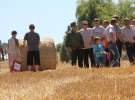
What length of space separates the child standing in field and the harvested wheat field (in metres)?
3.51

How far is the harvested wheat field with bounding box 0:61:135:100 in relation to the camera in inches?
467

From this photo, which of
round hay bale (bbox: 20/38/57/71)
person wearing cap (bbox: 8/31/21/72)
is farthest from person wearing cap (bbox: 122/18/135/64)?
person wearing cap (bbox: 8/31/21/72)

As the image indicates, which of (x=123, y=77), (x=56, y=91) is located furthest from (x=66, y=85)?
(x=123, y=77)

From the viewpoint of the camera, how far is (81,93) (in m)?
12.2

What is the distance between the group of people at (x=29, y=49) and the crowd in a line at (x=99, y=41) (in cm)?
115

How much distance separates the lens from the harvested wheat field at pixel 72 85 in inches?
467

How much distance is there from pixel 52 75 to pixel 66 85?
337cm

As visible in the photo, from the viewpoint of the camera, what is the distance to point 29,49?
21.3 metres

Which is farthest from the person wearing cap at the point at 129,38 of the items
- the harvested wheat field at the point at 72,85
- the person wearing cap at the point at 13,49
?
the harvested wheat field at the point at 72,85

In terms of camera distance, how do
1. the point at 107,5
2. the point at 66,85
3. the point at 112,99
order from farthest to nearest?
the point at 107,5, the point at 66,85, the point at 112,99

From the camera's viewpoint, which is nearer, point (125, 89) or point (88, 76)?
point (125, 89)

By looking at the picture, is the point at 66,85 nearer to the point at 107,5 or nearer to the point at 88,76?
the point at 88,76

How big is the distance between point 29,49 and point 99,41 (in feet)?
7.86

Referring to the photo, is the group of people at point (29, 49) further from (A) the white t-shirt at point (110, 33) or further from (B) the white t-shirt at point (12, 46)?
(A) the white t-shirt at point (110, 33)
